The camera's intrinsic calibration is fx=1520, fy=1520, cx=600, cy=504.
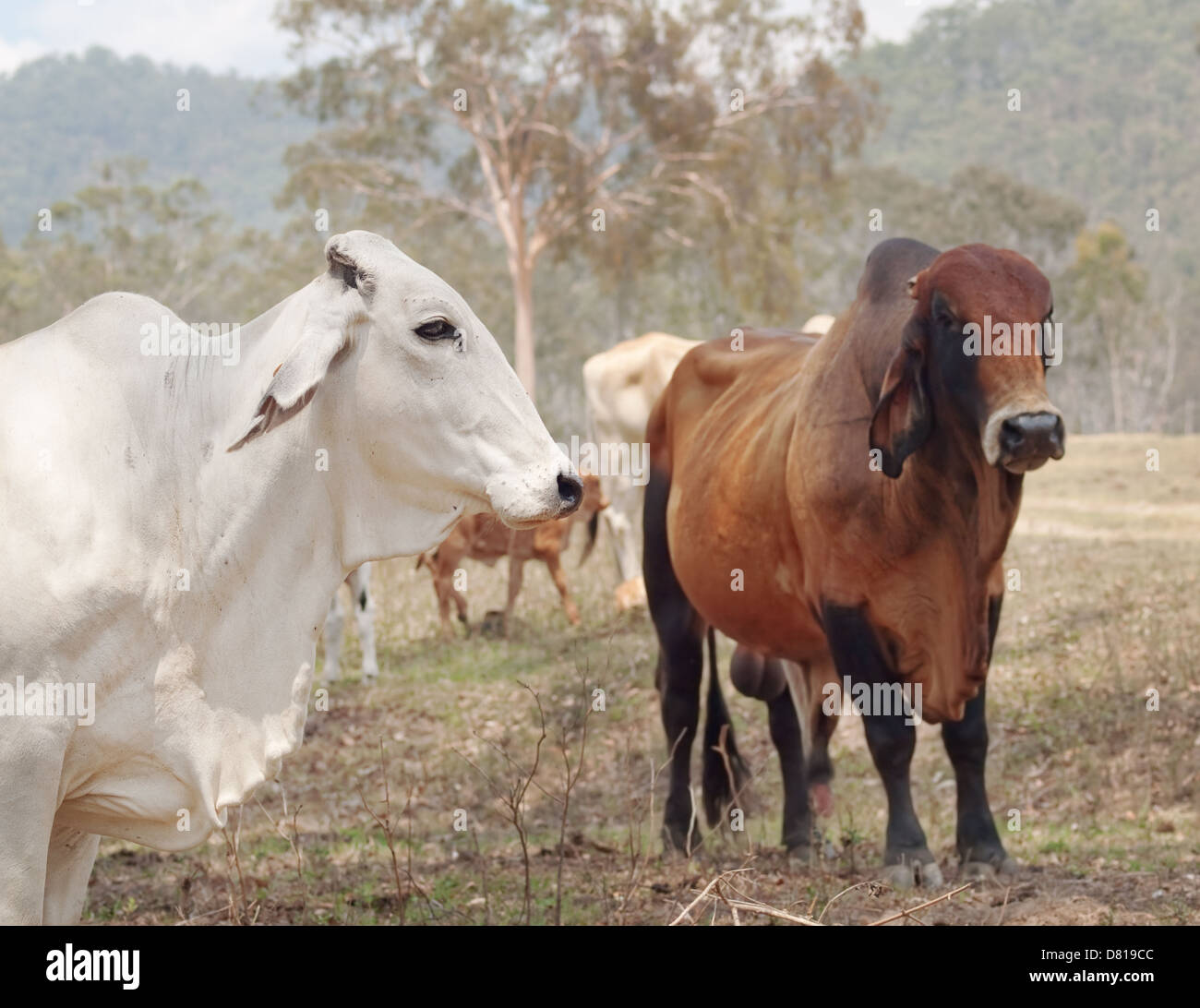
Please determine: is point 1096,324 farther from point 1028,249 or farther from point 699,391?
point 699,391

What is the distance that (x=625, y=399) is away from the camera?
12.7m

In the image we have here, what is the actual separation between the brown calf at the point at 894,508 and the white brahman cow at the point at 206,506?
6.24 feet

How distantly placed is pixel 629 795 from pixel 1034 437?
6.38 feet

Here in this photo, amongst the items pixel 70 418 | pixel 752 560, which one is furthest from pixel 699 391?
pixel 70 418

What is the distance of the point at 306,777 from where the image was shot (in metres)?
8.13

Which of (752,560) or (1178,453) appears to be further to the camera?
(1178,453)

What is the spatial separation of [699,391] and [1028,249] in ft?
132

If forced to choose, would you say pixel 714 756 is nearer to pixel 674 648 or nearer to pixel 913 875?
pixel 674 648

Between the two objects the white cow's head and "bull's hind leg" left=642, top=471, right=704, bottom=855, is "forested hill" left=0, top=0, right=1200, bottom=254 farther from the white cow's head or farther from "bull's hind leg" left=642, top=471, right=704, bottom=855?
the white cow's head

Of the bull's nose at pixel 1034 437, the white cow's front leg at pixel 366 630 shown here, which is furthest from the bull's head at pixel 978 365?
the white cow's front leg at pixel 366 630

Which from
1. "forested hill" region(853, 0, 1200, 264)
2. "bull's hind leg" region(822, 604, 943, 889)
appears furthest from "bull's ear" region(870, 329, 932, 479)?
"forested hill" region(853, 0, 1200, 264)

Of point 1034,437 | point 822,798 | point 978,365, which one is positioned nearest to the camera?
point 1034,437

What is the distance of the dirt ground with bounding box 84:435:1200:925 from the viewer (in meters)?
4.85

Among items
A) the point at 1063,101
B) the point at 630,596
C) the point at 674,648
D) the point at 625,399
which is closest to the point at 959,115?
the point at 1063,101
